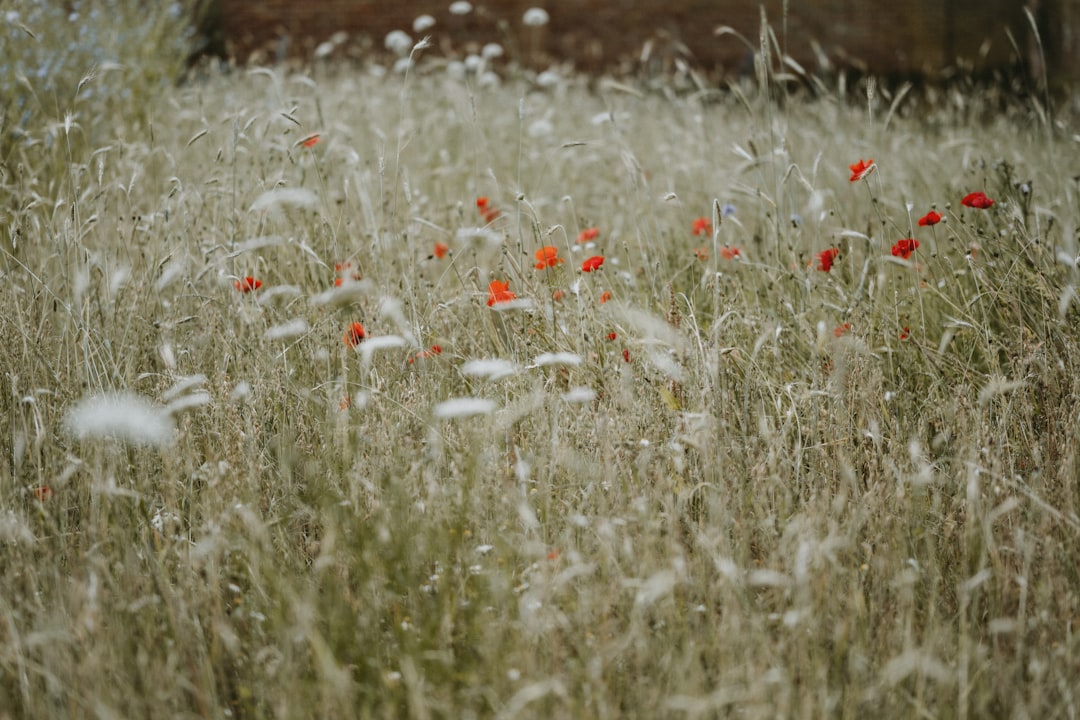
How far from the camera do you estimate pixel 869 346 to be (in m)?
1.89

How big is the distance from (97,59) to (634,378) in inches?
137

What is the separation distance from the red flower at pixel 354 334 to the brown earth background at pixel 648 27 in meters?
8.73

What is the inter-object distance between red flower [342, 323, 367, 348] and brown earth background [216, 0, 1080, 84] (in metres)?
8.73

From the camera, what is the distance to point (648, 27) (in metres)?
10.2

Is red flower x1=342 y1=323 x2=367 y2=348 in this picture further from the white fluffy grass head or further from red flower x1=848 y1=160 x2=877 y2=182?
red flower x1=848 y1=160 x2=877 y2=182

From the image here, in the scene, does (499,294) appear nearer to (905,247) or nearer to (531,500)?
(531,500)

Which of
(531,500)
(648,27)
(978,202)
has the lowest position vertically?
(531,500)

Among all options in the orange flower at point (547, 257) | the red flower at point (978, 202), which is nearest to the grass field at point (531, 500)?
the orange flower at point (547, 257)

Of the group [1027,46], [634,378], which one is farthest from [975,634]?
[1027,46]

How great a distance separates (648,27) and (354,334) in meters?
9.35

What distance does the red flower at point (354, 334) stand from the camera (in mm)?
1802

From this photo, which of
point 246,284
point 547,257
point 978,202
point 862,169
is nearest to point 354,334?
point 246,284

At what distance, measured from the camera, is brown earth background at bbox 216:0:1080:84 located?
32.8ft

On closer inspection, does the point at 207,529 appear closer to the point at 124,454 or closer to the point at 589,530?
the point at 124,454
